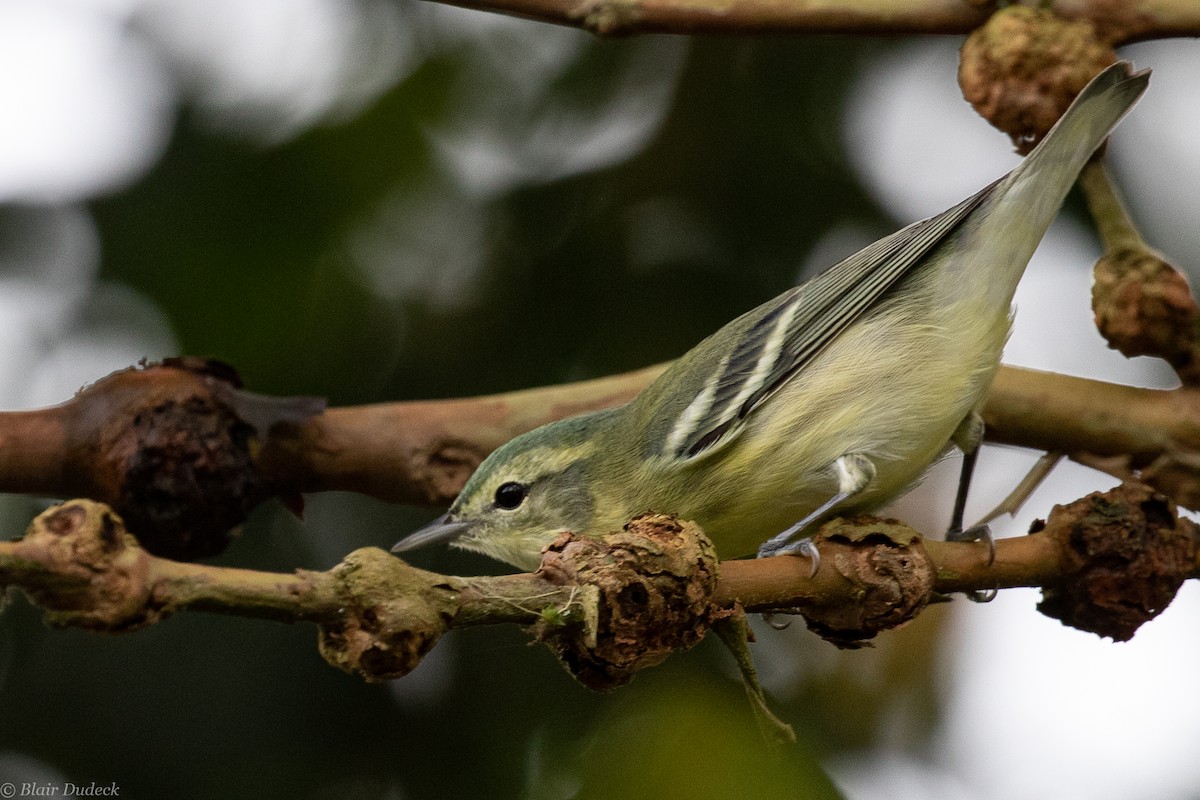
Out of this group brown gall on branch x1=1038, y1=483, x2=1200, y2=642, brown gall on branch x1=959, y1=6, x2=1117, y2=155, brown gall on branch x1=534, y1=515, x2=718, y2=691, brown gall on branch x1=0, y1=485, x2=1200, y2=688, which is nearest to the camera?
brown gall on branch x1=0, y1=485, x2=1200, y2=688

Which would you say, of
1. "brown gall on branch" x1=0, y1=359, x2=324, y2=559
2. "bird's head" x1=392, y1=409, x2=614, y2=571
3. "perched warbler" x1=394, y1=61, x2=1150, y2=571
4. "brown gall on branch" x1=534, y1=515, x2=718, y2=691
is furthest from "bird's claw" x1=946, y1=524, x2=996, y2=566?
"brown gall on branch" x1=0, y1=359, x2=324, y2=559

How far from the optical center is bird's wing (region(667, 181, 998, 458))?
8.79 feet

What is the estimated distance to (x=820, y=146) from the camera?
11.3 ft

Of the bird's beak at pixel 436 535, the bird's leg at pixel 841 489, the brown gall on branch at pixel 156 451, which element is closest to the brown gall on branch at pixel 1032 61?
Answer: the bird's leg at pixel 841 489

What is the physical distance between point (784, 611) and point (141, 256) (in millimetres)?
2037

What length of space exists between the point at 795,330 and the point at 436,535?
0.98m

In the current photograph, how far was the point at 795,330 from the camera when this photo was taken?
2.82 m

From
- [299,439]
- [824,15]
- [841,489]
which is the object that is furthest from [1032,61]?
[299,439]

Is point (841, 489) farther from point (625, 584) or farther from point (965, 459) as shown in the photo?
point (625, 584)

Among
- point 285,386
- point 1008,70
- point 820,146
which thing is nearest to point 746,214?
point 820,146

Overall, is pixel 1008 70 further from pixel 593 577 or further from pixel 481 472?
pixel 593 577

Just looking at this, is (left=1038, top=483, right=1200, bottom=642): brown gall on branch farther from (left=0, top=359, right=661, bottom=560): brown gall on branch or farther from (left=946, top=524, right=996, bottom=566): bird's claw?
(left=0, top=359, right=661, bottom=560): brown gall on branch

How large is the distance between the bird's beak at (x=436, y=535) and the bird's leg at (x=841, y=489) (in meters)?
0.76

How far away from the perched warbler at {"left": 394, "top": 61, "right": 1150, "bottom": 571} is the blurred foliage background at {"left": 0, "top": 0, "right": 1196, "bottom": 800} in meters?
0.37
